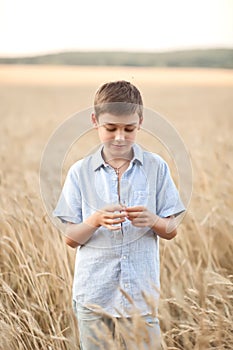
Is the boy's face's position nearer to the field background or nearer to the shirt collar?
the shirt collar

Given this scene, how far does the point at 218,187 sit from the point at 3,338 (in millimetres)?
1663

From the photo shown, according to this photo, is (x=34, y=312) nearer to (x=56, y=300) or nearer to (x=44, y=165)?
(x=56, y=300)

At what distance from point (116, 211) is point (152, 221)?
0.09m

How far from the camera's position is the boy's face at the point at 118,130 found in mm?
1355

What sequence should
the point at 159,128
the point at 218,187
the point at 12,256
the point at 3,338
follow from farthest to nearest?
the point at 218,187, the point at 12,256, the point at 3,338, the point at 159,128

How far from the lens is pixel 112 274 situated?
1467 mm

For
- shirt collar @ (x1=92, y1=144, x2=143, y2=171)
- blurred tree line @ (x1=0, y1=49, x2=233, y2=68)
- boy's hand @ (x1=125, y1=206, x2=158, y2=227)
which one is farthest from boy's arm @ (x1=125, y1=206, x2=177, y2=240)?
blurred tree line @ (x1=0, y1=49, x2=233, y2=68)

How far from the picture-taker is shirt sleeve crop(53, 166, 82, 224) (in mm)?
1462

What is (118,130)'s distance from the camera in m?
1.35

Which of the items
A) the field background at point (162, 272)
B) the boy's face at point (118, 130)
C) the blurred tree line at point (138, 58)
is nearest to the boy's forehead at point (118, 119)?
the boy's face at point (118, 130)

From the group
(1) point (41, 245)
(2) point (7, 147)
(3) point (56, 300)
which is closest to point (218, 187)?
(1) point (41, 245)

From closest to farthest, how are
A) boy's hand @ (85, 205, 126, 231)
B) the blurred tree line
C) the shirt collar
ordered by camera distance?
1. boy's hand @ (85, 205, 126, 231)
2. the shirt collar
3. the blurred tree line

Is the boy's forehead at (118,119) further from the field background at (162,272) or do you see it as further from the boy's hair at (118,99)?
the field background at (162,272)

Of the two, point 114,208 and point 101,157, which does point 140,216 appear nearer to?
point 114,208
